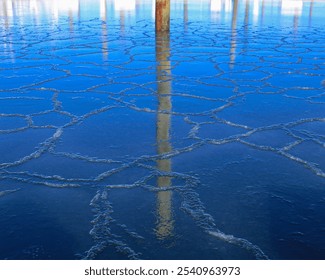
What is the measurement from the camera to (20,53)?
9258 mm

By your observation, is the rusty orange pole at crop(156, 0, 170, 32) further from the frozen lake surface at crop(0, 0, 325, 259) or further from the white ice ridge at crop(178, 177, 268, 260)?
the white ice ridge at crop(178, 177, 268, 260)

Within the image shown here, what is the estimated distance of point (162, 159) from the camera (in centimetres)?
370

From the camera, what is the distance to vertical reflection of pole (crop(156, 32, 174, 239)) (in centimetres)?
277

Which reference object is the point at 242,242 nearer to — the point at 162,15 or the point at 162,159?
the point at 162,159

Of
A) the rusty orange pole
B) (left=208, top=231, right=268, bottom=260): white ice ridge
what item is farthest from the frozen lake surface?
the rusty orange pole

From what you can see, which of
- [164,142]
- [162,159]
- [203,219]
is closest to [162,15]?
[164,142]

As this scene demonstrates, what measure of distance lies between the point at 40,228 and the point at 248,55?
291 inches

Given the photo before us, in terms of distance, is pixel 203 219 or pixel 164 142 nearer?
pixel 203 219

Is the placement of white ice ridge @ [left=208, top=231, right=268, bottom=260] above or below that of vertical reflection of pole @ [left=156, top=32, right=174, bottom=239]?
below

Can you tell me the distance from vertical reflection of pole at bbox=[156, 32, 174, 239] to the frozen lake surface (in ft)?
0.05

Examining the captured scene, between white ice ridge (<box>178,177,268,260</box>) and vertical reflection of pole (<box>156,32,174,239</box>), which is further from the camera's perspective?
vertical reflection of pole (<box>156,32,174,239</box>)

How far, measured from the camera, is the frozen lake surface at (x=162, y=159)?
2613 mm

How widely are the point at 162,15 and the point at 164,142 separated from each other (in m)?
8.82

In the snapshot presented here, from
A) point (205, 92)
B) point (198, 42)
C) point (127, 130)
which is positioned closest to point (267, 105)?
point (205, 92)
